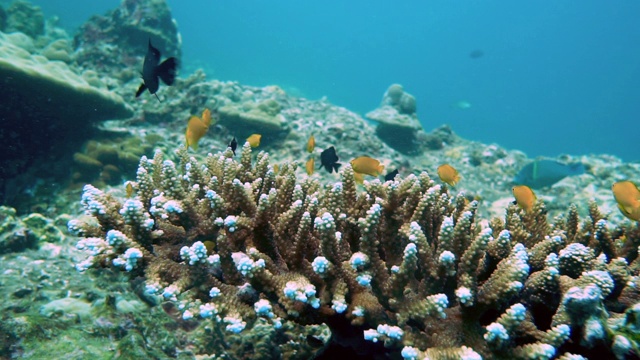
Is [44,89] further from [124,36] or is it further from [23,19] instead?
[23,19]

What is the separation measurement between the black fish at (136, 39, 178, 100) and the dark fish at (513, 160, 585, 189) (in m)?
9.89

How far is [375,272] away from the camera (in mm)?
2066

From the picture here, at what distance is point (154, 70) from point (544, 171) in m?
10.6

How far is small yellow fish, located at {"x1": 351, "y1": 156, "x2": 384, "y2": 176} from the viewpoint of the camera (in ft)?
16.0

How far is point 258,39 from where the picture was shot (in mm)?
154750

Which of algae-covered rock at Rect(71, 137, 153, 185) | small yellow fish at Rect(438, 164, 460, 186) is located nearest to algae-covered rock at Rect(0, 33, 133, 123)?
algae-covered rock at Rect(71, 137, 153, 185)

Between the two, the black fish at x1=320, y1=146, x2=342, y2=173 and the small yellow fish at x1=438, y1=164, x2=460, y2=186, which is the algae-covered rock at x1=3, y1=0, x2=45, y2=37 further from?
the small yellow fish at x1=438, y1=164, x2=460, y2=186

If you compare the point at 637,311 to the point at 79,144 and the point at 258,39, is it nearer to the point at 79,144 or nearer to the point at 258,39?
the point at 79,144

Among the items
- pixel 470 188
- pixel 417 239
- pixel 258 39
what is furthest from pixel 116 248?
pixel 258 39

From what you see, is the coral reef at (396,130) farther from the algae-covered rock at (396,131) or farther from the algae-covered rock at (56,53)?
the algae-covered rock at (56,53)

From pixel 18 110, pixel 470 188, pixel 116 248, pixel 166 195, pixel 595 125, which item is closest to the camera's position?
pixel 116 248

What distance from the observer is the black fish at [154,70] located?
Answer: 408cm

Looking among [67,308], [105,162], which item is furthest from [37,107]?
[67,308]

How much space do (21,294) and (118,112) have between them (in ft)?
19.4
